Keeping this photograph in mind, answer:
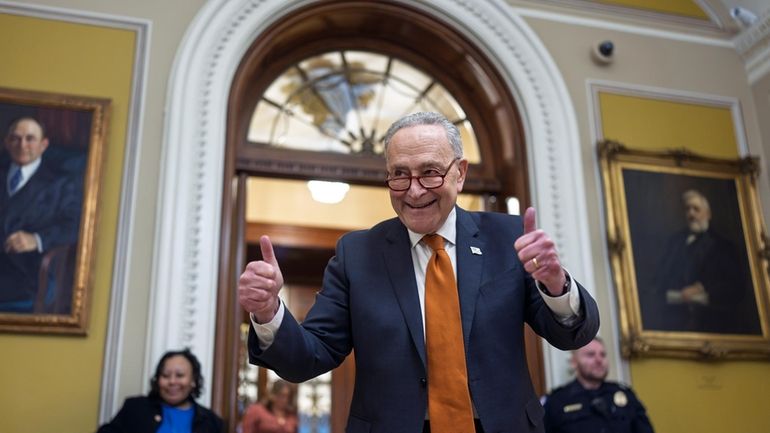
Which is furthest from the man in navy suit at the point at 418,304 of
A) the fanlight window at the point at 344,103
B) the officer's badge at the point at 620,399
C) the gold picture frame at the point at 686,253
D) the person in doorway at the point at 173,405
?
the fanlight window at the point at 344,103

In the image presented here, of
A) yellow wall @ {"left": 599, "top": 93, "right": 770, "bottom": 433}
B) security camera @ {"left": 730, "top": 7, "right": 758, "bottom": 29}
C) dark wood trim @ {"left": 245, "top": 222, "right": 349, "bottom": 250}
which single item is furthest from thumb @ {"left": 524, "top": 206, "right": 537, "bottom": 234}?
dark wood trim @ {"left": 245, "top": 222, "right": 349, "bottom": 250}

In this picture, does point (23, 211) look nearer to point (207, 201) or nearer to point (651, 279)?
point (207, 201)

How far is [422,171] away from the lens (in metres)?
1.79

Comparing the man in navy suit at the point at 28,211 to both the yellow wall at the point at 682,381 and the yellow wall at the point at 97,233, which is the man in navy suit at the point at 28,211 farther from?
the yellow wall at the point at 682,381

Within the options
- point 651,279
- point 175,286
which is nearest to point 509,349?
point 175,286

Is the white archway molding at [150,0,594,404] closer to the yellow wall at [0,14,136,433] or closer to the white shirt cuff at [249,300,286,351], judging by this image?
the yellow wall at [0,14,136,433]

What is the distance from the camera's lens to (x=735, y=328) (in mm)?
5133

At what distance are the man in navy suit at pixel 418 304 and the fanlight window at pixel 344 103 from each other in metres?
3.44

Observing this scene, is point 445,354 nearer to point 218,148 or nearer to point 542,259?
point 542,259

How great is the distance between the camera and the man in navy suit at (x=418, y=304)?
5.24 feet

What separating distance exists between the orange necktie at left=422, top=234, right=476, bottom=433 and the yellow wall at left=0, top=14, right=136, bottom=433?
113 inches

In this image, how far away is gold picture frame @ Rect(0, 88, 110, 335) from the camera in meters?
4.05

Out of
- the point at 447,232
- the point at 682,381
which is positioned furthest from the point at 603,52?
the point at 447,232

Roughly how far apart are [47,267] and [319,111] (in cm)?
209
